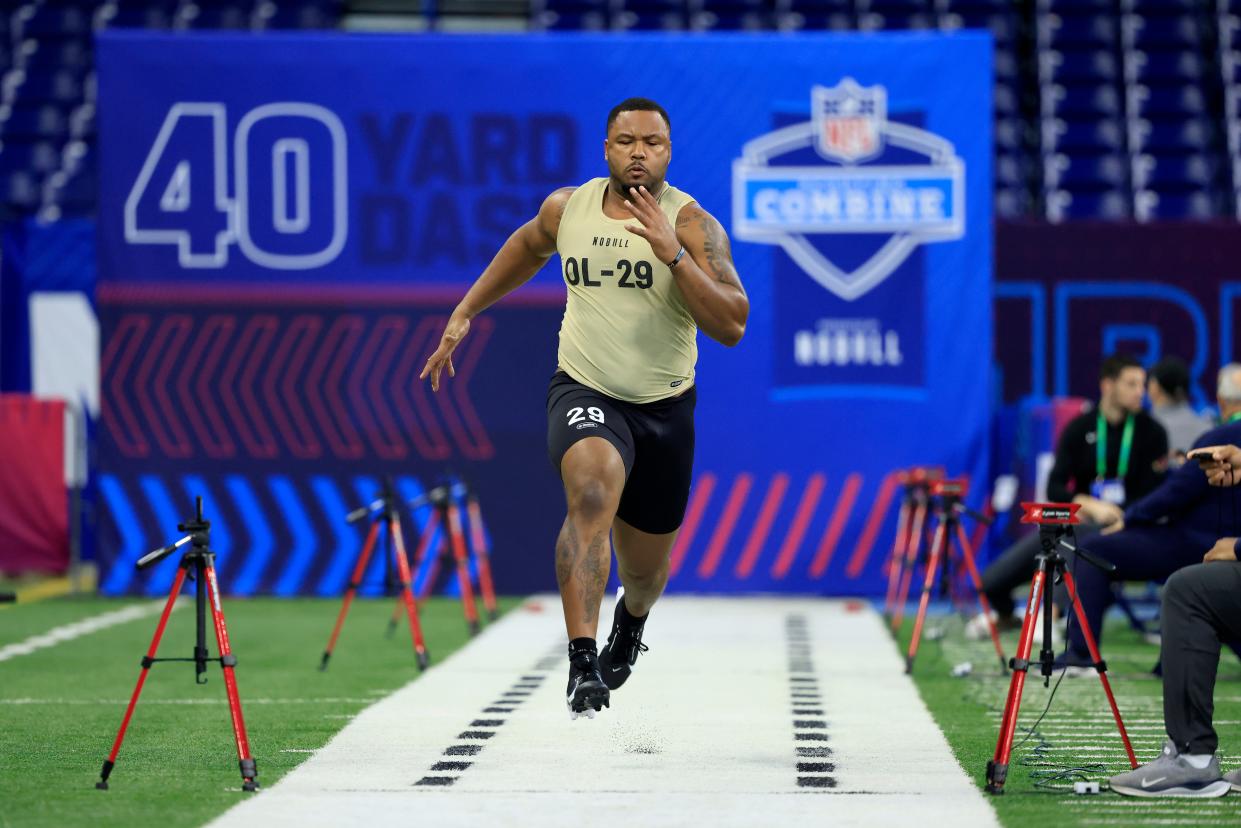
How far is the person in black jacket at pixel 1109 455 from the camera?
10602mm

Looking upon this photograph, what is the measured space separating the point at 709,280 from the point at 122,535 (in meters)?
9.07

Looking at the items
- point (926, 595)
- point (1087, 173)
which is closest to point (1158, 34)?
point (1087, 173)

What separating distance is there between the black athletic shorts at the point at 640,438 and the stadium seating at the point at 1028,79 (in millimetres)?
12089

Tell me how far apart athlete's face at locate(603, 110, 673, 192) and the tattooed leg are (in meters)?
0.92

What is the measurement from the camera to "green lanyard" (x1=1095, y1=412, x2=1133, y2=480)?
10633mm

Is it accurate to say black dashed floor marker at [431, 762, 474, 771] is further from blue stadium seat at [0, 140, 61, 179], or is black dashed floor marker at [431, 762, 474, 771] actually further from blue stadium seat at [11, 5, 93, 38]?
blue stadium seat at [11, 5, 93, 38]

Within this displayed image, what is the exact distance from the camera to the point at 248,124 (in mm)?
14344

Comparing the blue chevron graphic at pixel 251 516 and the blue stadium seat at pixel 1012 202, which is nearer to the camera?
the blue chevron graphic at pixel 251 516

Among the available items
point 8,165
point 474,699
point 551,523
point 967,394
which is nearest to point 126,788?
point 474,699

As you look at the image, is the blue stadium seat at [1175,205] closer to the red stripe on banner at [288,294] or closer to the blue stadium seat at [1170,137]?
the blue stadium seat at [1170,137]

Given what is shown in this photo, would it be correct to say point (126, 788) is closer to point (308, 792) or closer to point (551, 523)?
point (308, 792)

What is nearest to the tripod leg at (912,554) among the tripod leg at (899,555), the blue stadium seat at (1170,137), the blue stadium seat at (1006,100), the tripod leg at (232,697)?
the tripod leg at (899,555)

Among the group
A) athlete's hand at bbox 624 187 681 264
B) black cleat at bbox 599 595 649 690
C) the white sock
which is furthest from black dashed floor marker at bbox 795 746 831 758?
athlete's hand at bbox 624 187 681 264

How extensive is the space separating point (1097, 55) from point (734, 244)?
731 cm
